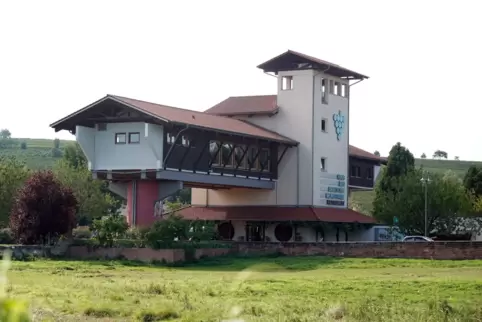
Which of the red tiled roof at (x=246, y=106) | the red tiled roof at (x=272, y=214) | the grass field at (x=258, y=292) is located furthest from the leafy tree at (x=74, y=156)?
the grass field at (x=258, y=292)

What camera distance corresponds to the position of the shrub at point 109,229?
46594mm

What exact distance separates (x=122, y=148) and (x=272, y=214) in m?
11.9

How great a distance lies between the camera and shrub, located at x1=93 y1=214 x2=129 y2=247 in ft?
153

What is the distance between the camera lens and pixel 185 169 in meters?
52.3

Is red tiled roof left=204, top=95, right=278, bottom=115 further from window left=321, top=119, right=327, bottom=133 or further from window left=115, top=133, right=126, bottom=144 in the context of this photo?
window left=115, top=133, right=126, bottom=144

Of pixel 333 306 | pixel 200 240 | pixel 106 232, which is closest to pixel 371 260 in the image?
pixel 200 240

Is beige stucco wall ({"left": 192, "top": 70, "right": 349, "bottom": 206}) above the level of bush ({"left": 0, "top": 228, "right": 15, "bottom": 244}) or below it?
above

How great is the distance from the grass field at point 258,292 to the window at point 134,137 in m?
10.8

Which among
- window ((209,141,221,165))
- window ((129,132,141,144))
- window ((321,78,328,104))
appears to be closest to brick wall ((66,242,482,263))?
window ((209,141,221,165))

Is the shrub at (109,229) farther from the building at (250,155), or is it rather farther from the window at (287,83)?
the window at (287,83)

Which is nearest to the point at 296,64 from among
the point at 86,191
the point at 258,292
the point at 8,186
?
the point at 8,186

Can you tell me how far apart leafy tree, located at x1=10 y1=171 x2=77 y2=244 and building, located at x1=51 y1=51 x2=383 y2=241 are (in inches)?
175

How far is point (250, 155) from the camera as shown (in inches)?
2309

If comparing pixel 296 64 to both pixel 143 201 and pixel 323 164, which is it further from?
pixel 143 201
